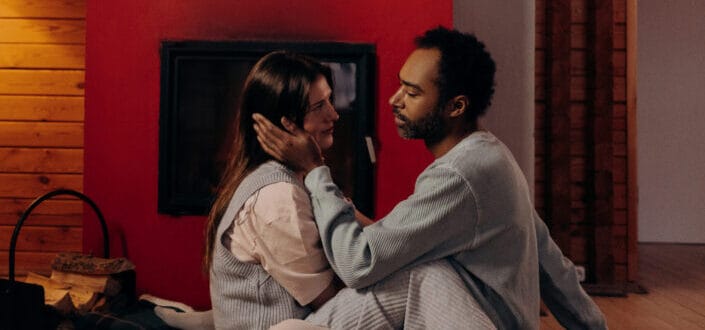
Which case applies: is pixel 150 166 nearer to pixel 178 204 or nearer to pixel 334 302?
pixel 178 204

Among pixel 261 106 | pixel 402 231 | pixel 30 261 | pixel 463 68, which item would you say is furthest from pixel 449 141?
pixel 30 261

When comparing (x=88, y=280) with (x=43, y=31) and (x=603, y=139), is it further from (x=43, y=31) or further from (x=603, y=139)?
(x=603, y=139)

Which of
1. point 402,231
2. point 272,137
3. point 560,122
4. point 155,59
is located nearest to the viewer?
point 402,231

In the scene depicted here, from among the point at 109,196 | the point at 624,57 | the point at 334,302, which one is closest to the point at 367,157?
the point at 109,196

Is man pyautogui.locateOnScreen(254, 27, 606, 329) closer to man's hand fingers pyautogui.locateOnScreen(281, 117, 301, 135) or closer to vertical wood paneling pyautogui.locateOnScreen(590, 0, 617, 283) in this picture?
man's hand fingers pyautogui.locateOnScreen(281, 117, 301, 135)

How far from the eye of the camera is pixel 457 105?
5.13ft

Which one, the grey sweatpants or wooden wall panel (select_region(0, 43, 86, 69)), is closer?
the grey sweatpants

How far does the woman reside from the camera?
1.40 m

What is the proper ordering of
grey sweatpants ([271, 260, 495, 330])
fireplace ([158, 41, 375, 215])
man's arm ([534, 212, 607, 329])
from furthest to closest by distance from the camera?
fireplace ([158, 41, 375, 215])
man's arm ([534, 212, 607, 329])
grey sweatpants ([271, 260, 495, 330])

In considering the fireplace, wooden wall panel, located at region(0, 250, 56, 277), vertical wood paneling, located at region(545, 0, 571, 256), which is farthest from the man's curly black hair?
wooden wall panel, located at region(0, 250, 56, 277)

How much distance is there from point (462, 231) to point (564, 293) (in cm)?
39

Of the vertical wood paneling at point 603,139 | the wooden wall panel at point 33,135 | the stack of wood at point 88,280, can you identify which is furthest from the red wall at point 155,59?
the vertical wood paneling at point 603,139

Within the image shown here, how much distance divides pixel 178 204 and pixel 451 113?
5.09 feet

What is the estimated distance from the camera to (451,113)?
157cm
